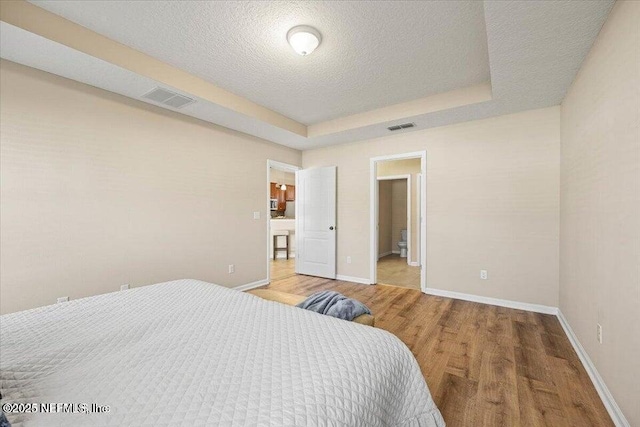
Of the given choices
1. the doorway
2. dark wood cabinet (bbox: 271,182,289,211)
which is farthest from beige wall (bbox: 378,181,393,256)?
dark wood cabinet (bbox: 271,182,289,211)

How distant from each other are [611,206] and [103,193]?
4120 mm

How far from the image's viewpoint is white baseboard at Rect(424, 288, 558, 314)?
3118mm

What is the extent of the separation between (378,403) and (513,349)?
2031 millimetres

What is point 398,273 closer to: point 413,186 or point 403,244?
point 403,244

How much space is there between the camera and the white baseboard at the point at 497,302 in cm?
312

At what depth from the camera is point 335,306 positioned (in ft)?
6.02

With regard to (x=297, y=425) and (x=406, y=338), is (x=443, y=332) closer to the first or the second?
(x=406, y=338)

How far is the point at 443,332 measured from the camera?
8.61ft

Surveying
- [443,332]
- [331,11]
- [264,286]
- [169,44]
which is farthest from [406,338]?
[169,44]

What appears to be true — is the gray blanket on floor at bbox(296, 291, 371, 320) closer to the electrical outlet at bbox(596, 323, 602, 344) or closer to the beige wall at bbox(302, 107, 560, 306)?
the electrical outlet at bbox(596, 323, 602, 344)

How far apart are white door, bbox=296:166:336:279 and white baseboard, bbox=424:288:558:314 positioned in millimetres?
1749

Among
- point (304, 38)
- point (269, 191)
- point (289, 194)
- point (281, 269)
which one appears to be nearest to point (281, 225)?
point (281, 269)

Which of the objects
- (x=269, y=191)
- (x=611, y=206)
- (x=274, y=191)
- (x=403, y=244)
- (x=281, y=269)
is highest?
(x=274, y=191)

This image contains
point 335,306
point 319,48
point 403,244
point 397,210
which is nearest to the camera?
point 335,306
